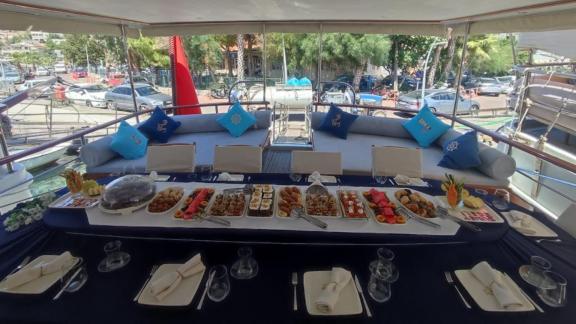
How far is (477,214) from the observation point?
1.62 m

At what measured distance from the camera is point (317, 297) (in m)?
1.13

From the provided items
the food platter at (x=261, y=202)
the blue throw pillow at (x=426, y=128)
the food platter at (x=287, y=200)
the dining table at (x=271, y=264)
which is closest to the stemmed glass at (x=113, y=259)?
the dining table at (x=271, y=264)

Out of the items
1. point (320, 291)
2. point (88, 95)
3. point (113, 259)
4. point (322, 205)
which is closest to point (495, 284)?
point (320, 291)

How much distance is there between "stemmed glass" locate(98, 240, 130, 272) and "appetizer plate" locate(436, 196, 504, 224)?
1.58m

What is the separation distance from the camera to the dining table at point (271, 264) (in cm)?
106

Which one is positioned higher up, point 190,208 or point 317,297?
point 190,208

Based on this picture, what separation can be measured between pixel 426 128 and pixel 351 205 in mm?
3001

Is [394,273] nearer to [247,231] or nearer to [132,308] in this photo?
[247,231]

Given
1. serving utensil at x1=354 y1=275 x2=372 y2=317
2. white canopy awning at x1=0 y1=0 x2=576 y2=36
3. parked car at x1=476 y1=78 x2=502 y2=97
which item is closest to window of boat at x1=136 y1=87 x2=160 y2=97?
white canopy awning at x1=0 y1=0 x2=576 y2=36

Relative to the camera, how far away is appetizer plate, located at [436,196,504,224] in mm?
1557

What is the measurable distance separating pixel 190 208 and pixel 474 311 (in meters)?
1.28

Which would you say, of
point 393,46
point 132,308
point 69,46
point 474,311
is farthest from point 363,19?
point 69,46

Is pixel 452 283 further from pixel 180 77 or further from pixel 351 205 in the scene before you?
pixel 180 77

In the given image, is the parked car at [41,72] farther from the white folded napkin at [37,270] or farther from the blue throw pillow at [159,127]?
the white folded napkin at [37,270]
